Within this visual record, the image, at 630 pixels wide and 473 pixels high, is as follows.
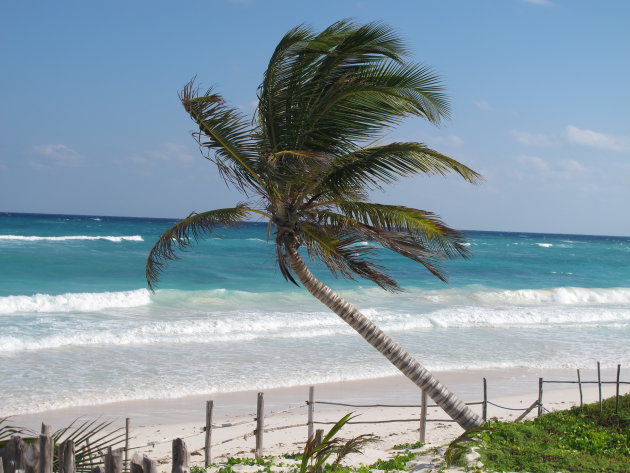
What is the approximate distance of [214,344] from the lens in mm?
17922

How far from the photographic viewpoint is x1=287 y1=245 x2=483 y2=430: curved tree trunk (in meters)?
7.51

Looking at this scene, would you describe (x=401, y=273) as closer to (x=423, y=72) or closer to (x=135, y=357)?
Result: (x=135, y=357)

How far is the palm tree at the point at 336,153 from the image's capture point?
7.21m

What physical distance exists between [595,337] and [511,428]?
47.1ft

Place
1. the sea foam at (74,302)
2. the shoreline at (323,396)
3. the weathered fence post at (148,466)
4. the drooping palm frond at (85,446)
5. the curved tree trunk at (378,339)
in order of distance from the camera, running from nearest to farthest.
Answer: the weathered fence post at (148,466) < the drooping palm frond at (85,446) < the curved tree trunk at (378,339) < the shoreline at (323,396) < the sea foam at (74,302)

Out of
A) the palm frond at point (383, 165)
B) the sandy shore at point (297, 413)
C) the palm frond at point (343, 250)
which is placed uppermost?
the palm frond at point (383, 165)

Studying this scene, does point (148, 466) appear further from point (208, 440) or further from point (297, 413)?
point (297, 413)

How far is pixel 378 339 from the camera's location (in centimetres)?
766

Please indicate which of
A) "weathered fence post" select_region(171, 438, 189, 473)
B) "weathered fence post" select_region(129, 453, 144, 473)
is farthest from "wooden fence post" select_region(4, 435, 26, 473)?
"weathered fence post" select_region(171, 438, 189, 473)

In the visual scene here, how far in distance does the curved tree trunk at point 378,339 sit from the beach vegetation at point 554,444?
1.28 ft

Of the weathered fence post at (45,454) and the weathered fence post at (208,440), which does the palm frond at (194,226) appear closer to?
the weathered fence post at (208,440)

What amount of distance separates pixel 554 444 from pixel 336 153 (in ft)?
14.2

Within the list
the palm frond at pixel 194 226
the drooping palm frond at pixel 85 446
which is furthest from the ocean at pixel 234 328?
the drooping palm frond at pixel 85 446

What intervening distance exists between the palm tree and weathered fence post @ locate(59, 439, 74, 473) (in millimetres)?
3840
